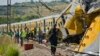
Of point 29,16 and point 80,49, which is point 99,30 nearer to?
point 80,49

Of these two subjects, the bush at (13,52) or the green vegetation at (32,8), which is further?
the green vegetation at (32,8)


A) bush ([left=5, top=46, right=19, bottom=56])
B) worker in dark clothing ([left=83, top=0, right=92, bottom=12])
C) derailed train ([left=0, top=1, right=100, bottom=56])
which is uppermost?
worker in dark clothing ([left=83, top=0, right=92, bottom=12])

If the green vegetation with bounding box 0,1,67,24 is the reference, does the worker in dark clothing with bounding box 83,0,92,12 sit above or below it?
above

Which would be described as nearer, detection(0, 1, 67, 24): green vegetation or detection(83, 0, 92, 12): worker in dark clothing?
detection(83, 0, 92, 12): worker in dark clothing

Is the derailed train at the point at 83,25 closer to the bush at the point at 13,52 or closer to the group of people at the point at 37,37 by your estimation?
the group of people at the point at 37,37

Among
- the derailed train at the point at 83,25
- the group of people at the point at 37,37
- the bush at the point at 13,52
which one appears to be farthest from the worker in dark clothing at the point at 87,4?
the group of people at the point at 37,37

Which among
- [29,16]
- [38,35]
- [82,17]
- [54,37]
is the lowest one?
[29,16]

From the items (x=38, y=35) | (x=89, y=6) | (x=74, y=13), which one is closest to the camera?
(x=89, y=6)

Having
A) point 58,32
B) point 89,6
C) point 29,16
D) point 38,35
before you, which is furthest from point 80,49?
point 29,16

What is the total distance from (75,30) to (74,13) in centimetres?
58

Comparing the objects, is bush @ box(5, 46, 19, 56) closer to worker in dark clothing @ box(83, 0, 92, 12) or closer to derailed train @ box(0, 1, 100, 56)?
derailed train @ box(0, 1, 100, 56)

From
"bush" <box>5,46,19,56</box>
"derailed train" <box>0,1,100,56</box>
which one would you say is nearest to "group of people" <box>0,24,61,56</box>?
"derailed train" <box>0,1,100,56</box>

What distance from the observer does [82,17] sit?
12.6 meters

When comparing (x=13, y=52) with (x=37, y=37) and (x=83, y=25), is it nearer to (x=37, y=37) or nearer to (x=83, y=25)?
(x=83, y=25)
